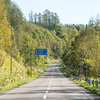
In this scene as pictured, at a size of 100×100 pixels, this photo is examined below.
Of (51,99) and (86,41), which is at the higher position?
(86,41)

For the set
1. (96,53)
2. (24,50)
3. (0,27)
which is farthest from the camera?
(24,50)

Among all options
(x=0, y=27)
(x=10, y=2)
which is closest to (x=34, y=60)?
(x=10, y=2)

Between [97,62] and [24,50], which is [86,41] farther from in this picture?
[24,50]

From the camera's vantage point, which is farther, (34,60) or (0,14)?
(34,60)

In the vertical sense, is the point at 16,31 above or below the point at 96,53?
above

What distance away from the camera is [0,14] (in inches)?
1511

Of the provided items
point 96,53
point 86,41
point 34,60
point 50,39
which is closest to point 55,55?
point 50,39

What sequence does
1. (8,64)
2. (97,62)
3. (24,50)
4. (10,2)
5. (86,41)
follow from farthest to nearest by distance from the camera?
1. (24,50)
2. (10,2)
3. (86,41)
4. (8,64)
5. (97,62)

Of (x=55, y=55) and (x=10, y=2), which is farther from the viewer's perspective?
(x=55, y=55)

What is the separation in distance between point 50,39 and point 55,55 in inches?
748

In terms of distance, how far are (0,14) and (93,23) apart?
38.4m

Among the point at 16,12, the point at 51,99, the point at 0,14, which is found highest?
the point at 16,12

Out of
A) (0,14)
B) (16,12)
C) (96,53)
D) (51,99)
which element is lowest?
(51,99)

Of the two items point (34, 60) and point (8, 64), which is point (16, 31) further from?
point (8, 64)
